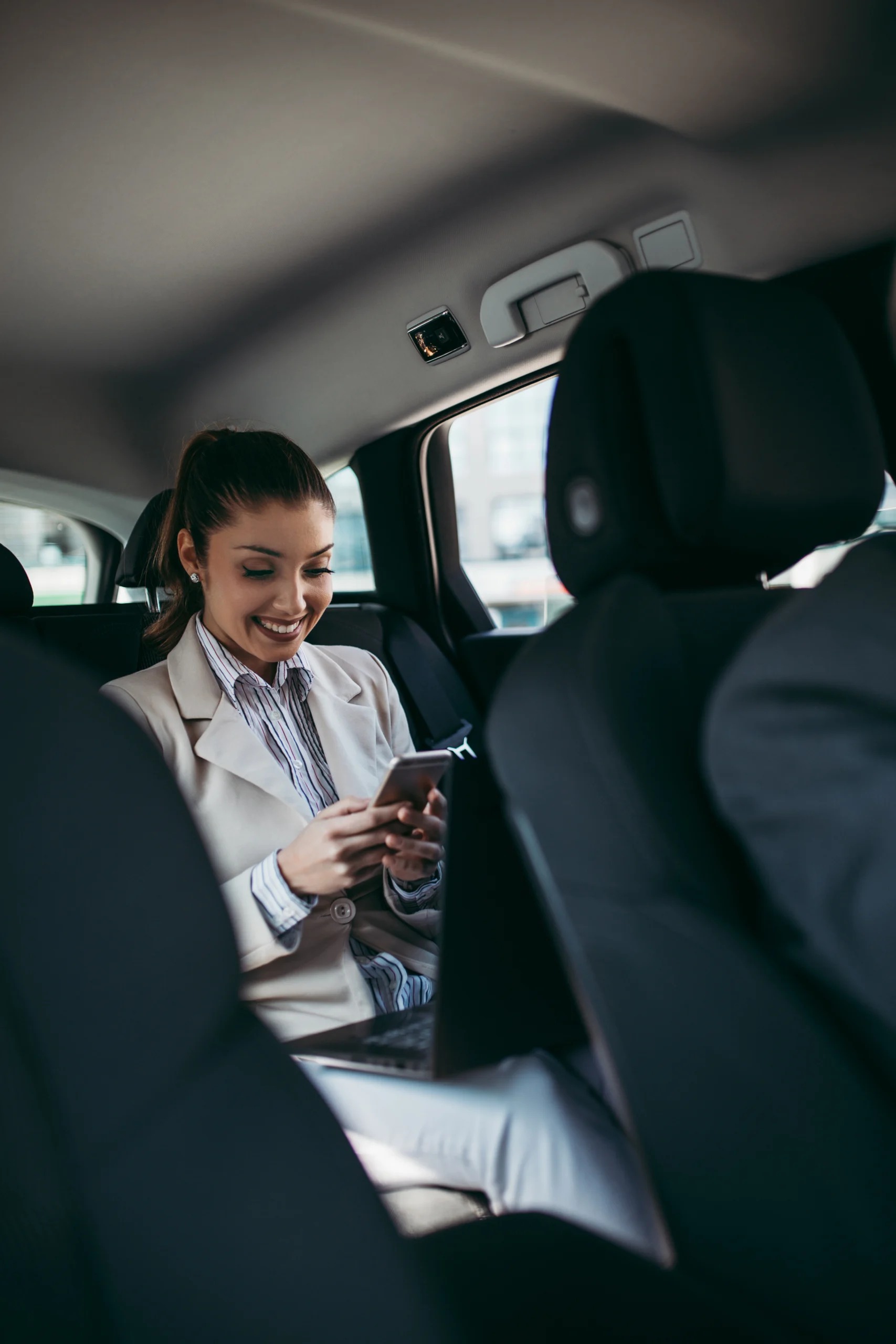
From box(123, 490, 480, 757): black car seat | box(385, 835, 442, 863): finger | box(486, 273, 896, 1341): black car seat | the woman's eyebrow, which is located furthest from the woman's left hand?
box(123, 490, 480, 757): black car seat

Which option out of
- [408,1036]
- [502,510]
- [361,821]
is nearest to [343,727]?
[361,821]

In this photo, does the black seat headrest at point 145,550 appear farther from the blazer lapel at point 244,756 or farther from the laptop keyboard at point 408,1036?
the laptop keyboard at point 408,1036

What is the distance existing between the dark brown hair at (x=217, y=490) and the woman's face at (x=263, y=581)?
2 centimetres

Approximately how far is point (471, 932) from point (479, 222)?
1693 mm

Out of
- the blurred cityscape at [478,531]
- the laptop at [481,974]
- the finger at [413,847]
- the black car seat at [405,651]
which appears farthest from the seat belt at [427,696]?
the laptop at [481,974]

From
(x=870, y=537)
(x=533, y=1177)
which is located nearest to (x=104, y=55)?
(x=870, y=537)

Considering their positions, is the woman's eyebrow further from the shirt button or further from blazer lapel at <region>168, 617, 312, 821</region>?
the shirt button

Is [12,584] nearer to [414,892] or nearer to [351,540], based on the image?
[414,892]

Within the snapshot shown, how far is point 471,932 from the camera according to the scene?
33.5 inches

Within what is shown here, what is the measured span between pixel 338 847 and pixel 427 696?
123 cm

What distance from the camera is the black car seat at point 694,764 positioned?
2.12 feet

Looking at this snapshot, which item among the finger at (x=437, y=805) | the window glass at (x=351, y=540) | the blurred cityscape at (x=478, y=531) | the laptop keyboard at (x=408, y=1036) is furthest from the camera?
the window glass at (x=351, y=540)

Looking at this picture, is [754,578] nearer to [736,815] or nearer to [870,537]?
[870,537]

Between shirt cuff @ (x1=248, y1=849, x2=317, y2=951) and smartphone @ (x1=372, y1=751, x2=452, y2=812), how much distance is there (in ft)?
0.51
